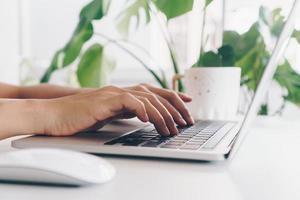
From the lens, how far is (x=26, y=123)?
0.59m

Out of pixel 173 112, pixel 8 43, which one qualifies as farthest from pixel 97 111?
pixel 8 43

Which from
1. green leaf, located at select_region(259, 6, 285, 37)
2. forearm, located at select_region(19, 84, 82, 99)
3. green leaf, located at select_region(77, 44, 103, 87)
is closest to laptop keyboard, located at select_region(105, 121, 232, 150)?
forearm, located at select_region(19, 84, 82, 99)

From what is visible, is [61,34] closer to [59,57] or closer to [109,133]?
[59,57]

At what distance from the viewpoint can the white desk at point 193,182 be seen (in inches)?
14.5

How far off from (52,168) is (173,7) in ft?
2.19

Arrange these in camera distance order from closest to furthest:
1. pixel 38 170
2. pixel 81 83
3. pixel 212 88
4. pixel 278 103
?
pixel 38 170
pixel 212 88
pixel 81 83
pixel 278 103

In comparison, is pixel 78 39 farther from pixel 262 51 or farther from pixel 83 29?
pixel 262 51

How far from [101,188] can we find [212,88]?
1.81 ft

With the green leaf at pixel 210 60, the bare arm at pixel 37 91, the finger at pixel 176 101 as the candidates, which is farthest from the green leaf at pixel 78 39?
the finger at pixel 176 101

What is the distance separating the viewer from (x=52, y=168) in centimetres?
37

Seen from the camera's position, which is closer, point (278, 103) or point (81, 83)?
point (81, 83)

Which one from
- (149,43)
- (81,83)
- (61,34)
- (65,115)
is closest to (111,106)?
(65,115)

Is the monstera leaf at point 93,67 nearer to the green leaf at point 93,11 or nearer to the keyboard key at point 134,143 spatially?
the green leaf at point 93,11

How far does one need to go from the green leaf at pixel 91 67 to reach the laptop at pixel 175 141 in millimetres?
449
